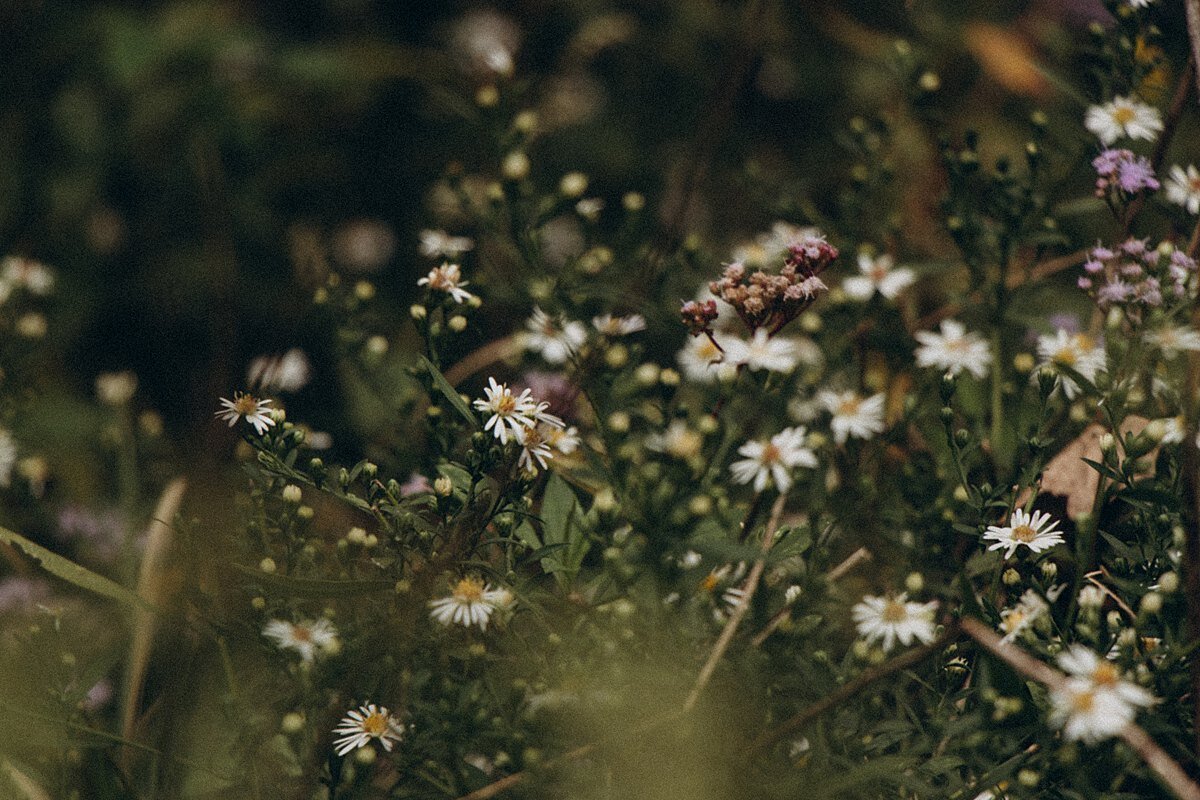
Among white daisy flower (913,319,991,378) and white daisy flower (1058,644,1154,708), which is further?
white daisy flower (913,319,991,378)

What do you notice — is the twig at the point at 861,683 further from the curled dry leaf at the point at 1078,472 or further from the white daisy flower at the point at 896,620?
the curled dry leaf at the point at 1078,472

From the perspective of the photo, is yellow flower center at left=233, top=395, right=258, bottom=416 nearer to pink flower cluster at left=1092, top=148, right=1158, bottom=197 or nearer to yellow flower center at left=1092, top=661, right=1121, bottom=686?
yellow flower center at left=1092, top=661, right=1121, bottom=686

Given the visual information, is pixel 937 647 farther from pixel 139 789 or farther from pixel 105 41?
pixel 105 41

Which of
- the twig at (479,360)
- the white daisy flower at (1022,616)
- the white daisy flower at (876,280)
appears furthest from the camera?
the twig at (479,360)

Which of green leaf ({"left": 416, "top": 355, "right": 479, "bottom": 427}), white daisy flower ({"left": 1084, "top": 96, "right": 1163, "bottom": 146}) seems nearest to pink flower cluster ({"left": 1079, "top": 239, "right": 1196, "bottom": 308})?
white daisy flower ({"left": 1084, "top": 96, "right": 1163, "bottom": 146})

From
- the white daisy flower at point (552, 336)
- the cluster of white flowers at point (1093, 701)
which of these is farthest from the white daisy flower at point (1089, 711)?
the white daisy flower at point (552, 336)

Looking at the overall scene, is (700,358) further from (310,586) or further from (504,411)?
(310,586)
